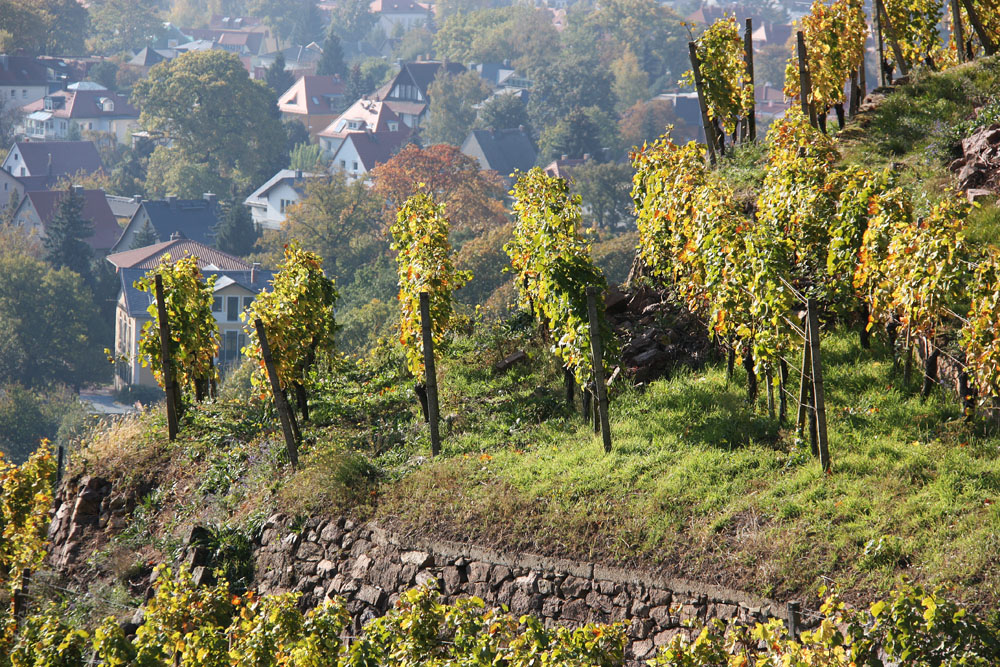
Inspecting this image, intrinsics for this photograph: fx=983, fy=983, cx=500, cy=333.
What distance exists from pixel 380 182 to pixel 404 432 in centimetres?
4155

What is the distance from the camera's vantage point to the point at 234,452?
34.3 ft

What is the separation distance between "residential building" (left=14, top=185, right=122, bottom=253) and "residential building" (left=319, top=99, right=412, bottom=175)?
54.4 feet

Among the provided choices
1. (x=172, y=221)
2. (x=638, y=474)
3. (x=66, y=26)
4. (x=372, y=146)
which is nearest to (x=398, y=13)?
(x=66, y=26)

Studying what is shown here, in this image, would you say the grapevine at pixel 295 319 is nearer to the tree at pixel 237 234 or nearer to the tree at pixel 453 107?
the tree at pixel 237 234

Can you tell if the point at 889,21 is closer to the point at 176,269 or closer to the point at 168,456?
the point at 176,269

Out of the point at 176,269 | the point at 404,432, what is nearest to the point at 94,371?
the point at 176,269

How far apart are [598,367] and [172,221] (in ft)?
185

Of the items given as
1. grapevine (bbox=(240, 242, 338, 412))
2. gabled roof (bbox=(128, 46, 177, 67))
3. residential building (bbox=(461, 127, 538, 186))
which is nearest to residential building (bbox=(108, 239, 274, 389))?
residential building (bbox=(461, 127, 538, 186))

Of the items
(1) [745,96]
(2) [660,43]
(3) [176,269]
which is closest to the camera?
(3) [176,269]

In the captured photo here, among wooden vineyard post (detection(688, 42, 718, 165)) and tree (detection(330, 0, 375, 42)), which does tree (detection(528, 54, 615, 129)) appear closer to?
tree (detection(330, 0, 375, 42))

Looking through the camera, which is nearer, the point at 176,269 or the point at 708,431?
the point at 708,431

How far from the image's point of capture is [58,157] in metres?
74.9

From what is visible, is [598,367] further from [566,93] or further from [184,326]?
[566,93]

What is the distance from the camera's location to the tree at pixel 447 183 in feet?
156
